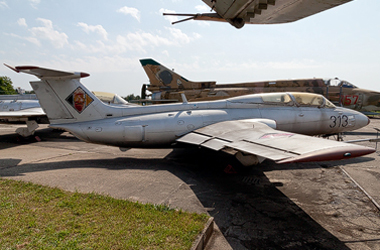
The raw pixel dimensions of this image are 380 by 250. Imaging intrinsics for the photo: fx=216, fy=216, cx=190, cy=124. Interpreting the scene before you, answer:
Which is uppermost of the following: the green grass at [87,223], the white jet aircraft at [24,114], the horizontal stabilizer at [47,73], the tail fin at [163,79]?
the tail fin at [163,79]

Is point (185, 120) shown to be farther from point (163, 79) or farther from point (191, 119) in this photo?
point (163, 79)

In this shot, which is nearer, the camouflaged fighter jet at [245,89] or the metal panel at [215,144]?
the metal panel at [215,144]

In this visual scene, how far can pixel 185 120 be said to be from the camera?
26.9 feet

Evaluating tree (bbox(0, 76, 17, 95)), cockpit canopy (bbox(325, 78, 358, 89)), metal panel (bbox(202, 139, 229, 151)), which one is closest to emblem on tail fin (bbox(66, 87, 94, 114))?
metal panel (bbox(202, 139, 229, 151))

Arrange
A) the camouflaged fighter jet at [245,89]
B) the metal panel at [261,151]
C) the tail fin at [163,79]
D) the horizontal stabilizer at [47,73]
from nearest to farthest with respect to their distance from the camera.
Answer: the metal panel at [261,151] → the horizontal stabilizer at [47,73] → the camouflaged fighter jet at [245,89] → the tail fin at [163,79]

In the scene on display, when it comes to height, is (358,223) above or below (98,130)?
below

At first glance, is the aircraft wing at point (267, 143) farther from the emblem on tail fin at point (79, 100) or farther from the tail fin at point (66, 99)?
the emblem on tail fin at point (79, 100)

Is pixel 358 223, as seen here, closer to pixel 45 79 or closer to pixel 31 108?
pixel 45 79

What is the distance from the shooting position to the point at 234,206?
193 inches

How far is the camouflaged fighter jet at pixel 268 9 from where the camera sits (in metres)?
5.13

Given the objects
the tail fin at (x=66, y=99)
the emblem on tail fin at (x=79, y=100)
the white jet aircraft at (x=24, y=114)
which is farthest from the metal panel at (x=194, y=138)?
the white jet aircraft at (x=24, y=114)

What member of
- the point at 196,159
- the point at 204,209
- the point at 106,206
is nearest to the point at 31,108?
the point at 196,159

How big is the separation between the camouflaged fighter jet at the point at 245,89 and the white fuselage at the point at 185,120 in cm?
579

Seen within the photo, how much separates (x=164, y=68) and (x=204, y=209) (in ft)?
59.5
